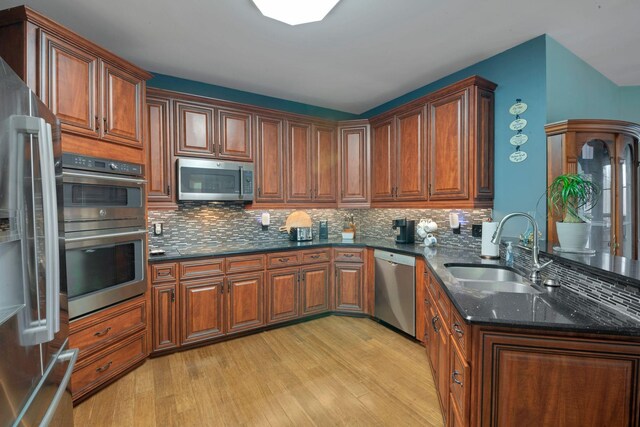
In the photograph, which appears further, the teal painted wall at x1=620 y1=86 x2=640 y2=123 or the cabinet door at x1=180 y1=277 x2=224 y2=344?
the teal painted wall at x1=620 y1=86 x2=640 y2=123

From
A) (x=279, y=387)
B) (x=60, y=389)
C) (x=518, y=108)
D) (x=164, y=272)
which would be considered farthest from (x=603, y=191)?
(x=164, y=272)

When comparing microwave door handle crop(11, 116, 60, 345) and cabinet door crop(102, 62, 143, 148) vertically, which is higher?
cabinet door crop(102, 62, 143, 148)

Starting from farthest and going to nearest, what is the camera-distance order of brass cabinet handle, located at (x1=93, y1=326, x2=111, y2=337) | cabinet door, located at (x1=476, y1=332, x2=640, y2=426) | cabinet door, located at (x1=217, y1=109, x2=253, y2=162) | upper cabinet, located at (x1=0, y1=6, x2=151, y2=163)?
cabinet door, located at (x1=217, y1=109, x2=253, y2=162) < brass cabinet handle, located at (x1=93, y1=326, x2=111, y2=337) < upper cabinet, located at (x1=0, y1=6, x2=151, y2=163) < cabinet door, located at (x1=476, y1=332, x2=640, y2=426)

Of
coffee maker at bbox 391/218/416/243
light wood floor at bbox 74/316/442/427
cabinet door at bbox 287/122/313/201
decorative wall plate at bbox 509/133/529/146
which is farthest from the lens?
cabinet door at bbox 287/122/313/201

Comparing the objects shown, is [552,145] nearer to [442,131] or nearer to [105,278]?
[442,131]

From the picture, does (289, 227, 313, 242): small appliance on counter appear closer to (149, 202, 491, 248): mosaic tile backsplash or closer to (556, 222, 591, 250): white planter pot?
(149, 202, 491, 248): mosaic tile backsplash

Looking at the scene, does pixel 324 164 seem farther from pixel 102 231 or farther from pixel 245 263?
pixel 102 231

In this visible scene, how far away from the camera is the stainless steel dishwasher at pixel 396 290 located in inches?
115

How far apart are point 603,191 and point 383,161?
2.09m

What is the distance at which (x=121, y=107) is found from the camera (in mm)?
2363

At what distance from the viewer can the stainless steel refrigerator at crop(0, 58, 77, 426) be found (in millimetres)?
806

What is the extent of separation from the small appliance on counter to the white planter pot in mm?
2569

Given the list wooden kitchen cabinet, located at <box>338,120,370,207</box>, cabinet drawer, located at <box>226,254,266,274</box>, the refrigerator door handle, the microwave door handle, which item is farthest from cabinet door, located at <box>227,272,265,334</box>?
the microwave door handle

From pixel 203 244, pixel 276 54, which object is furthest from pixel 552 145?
pixel 203 244
